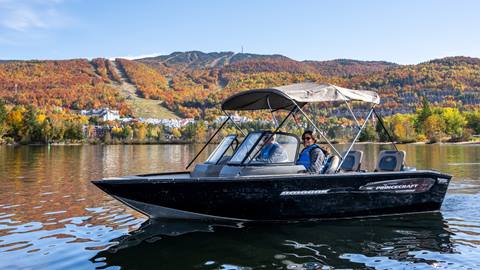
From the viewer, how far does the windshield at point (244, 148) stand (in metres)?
10.9

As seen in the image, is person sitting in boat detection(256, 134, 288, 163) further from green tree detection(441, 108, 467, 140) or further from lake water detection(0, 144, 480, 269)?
green tree detection(441, 108, 467, 140)

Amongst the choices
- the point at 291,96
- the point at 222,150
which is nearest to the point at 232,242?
the point at 222,150

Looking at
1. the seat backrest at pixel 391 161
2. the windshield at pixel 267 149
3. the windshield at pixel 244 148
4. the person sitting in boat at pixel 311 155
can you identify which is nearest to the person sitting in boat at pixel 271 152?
the windshield at pixel 267 149

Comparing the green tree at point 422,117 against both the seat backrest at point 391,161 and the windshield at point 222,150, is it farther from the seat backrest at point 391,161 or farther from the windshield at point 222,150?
the windshield at point 222,150

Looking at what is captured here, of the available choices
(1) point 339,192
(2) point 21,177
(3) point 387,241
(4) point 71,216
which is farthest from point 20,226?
(2) point 21,177

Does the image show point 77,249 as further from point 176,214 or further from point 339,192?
point 339,192

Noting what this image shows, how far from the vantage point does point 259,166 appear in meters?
Result: 10.7

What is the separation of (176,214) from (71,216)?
3.54m

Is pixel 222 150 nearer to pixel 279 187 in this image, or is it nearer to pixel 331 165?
pixel 279 187

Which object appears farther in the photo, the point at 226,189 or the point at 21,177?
the point at 21,177

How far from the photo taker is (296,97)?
10609 millimetres

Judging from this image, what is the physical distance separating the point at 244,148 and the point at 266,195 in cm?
129

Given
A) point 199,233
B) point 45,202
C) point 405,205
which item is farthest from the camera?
point 45,202

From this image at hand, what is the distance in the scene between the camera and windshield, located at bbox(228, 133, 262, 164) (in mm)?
10930
